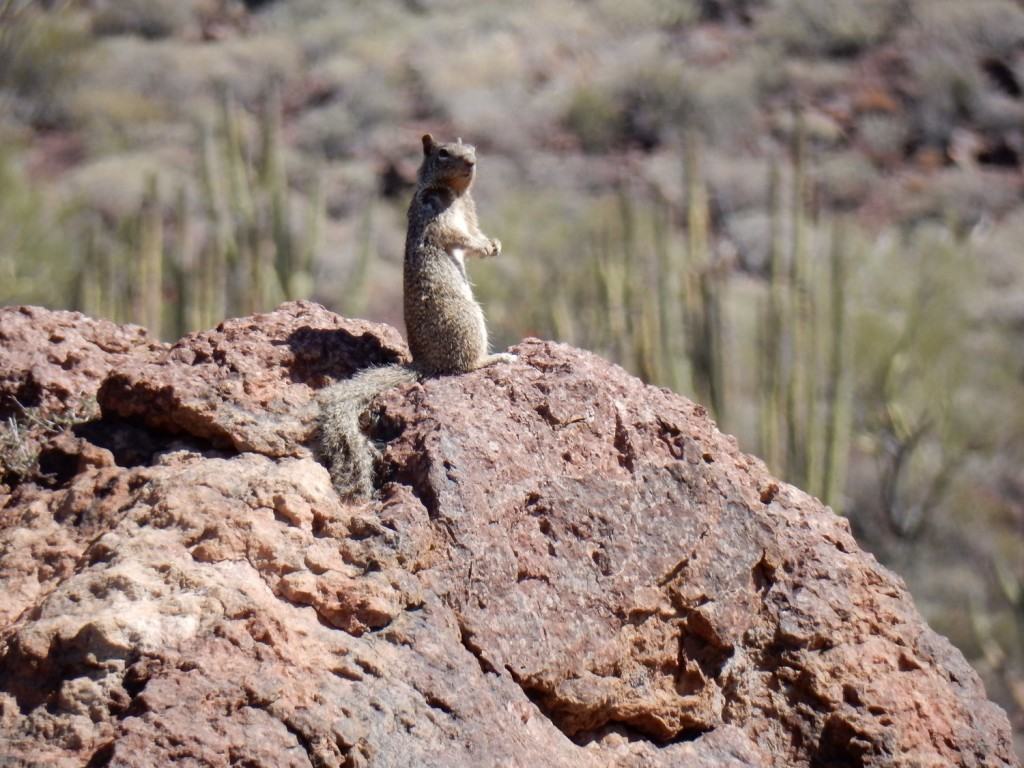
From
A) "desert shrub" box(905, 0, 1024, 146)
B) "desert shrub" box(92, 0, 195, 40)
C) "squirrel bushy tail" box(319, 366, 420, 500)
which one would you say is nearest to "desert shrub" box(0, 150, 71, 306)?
"squirrel bushy tail" box(319, 366, 420, 500)

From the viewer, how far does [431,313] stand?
5.41m

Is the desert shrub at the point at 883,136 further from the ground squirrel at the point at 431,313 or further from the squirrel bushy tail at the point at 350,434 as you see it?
the squirrel bushy tail at the point at 350,434

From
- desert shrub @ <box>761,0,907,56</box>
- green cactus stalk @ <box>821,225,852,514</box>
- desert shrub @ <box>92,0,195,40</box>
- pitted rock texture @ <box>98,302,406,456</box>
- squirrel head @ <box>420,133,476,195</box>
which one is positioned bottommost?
desert shrub @ <box>761,0,907,56</box>

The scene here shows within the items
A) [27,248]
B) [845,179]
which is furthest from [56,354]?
[845,179]

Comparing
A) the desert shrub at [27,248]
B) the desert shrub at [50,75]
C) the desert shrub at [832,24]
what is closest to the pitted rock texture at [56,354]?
the desert shrub at [27,248]

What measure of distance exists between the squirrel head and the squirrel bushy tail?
46.2 inches

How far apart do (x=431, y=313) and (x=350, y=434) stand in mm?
943

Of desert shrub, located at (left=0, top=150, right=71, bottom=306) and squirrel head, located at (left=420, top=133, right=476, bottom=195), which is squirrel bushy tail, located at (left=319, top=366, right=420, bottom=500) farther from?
desert shrub, located at (left=0, top=150, right=71, bottom=306)

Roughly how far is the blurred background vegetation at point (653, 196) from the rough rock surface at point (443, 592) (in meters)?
7.21

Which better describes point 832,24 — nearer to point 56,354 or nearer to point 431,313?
point 431,313

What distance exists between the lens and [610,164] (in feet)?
93.9

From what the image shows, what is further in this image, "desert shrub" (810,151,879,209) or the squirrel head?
"desert shrub" (810,151,879,209)

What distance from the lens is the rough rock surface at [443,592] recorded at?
3.70m

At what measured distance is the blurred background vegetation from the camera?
13422 millimetres
